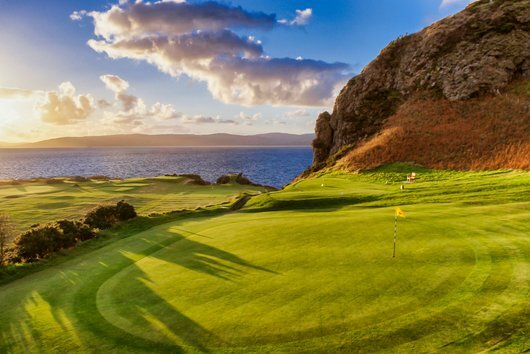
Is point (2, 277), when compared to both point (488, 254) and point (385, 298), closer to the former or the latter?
point (385, 298)

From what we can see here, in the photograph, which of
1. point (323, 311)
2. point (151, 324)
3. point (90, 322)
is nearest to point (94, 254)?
point (90, 322)

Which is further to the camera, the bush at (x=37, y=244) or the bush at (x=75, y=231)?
the bush at (x=75, y=231)

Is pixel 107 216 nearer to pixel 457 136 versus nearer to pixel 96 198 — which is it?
pixel 96 198

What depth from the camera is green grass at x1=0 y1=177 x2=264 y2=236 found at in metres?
45.6

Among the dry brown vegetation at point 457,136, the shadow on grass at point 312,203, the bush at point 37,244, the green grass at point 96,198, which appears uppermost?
the dry brown vegetation at point 457,136

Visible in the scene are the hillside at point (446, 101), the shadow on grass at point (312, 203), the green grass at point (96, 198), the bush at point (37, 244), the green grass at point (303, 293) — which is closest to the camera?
the green grass at point (303, 293)

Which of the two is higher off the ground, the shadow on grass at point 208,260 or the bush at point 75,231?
the shadow on grass at point 208,260

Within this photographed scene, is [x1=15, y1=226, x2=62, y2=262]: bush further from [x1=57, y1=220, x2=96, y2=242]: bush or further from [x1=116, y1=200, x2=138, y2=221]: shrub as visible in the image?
[x1=116, y1=200, x2=138, y2=221]: shrub

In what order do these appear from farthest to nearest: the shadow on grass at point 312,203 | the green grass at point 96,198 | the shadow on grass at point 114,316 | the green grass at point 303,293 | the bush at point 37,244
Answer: the green grass at point 96,198
the shadow on grass at point 312,203
the bush at point 37,244
the shadow on grass at point 114,316
the green grass at point 303,293

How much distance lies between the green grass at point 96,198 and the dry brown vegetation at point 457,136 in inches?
1039

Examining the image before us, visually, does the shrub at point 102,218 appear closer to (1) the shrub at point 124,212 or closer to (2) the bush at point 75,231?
(1) the shrub at point 124,212

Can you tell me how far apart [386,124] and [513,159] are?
26.1m

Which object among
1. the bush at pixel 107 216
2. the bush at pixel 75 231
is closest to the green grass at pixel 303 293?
the bush at pixel 75 231

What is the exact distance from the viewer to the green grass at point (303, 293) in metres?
7.96
